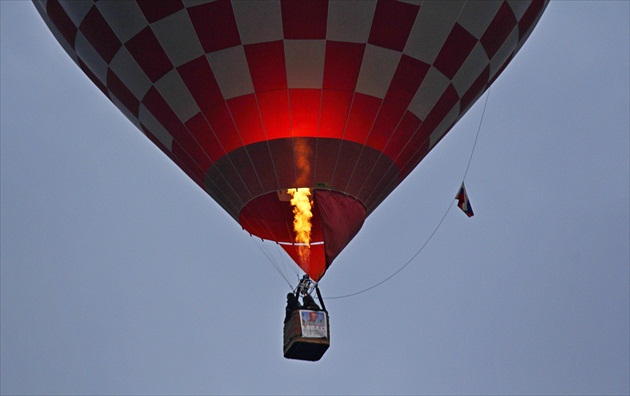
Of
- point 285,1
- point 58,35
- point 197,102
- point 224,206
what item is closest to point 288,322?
point 224,206

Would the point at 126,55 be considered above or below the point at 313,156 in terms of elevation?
above

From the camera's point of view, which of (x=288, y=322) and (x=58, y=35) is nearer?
(x=288, y=322)

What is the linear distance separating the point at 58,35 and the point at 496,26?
14.8 ft

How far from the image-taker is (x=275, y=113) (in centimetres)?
1267

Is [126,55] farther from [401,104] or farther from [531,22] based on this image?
[531,22]

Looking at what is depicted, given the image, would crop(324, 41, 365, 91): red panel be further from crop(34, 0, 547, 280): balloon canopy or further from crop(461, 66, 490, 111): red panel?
crop(461, 66, 490, 111): red panel

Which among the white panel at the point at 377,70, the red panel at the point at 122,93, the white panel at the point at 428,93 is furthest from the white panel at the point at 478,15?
the red panel at the point at 122,93

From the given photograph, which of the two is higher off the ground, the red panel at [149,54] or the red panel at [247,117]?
the red panel at [149,54]

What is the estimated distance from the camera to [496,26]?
13.2 m

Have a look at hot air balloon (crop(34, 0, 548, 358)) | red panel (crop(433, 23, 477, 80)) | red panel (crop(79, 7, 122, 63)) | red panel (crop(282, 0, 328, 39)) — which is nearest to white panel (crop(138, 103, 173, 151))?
hot air balloon (crop(34, 0, 548, 358))

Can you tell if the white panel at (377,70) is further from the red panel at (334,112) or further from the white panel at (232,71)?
the white panel at (232,71)

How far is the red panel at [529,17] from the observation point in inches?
535

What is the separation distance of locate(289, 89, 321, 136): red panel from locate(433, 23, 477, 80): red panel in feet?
4.11

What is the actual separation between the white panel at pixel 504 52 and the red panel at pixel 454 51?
58 centimetres
